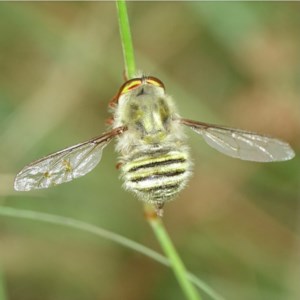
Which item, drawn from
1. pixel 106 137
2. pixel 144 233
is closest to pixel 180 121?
pixel 106 137

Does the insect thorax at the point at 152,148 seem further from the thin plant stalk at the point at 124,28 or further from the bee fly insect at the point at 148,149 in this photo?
the thin plant stalk at the point at 124,28

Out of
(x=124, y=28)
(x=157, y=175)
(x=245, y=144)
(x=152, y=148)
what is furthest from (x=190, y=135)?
(x=124, y=28)

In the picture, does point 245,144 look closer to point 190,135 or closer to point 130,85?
point 130,85

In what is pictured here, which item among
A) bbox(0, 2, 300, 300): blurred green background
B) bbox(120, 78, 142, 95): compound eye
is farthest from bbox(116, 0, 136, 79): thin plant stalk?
bbox(0, 2, 300, 300): blurred green background

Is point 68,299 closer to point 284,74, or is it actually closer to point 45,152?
point 45,152

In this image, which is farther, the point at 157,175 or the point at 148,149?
the point at 148,149

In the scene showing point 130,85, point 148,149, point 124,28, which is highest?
point 130,85

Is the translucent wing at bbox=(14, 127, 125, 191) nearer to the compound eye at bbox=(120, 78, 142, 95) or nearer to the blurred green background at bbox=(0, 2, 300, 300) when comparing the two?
the compound eye at bbox=(120, 78, 142, 95)
